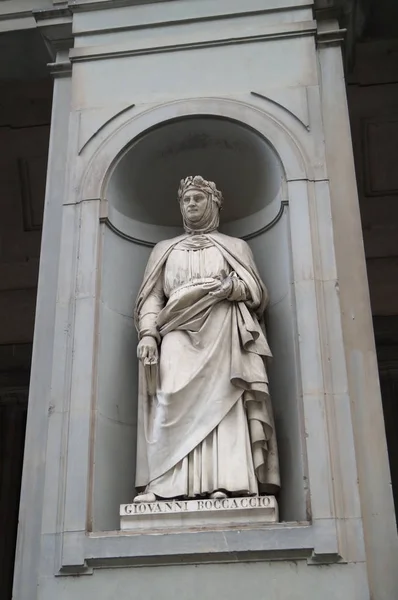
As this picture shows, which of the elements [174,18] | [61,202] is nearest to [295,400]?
[61,202]

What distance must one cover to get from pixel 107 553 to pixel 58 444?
93 cm

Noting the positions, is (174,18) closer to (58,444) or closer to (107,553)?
(58,444)

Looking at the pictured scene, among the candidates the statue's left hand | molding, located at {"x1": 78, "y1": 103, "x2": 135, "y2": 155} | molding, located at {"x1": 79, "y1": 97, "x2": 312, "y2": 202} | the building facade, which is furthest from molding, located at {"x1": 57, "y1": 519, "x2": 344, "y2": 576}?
molding, located at {"x1": 78, "y1": 103, "x2": 135, "y2": 155}

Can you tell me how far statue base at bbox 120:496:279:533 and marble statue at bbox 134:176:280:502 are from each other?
0.36 feet

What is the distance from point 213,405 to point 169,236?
2341 millimetres

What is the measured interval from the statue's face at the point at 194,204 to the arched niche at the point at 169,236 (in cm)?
62

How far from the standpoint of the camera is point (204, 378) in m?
6.40

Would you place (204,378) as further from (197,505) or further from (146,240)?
(146,240)

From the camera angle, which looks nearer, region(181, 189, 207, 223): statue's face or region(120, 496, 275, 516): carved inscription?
region(120, 496, 275, 516): carved inscription

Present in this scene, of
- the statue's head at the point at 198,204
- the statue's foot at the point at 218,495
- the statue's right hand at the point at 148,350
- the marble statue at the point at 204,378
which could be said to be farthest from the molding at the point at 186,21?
the statue's foot at the point at 218,495

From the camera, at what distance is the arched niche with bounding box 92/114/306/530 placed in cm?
645

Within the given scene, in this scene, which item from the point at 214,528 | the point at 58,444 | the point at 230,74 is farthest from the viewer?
the point at 230,74

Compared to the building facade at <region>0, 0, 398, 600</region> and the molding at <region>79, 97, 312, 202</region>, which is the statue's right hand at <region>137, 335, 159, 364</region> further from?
the molding at <region>79, 97, 312, 202</region>

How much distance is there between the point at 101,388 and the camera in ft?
21.8
